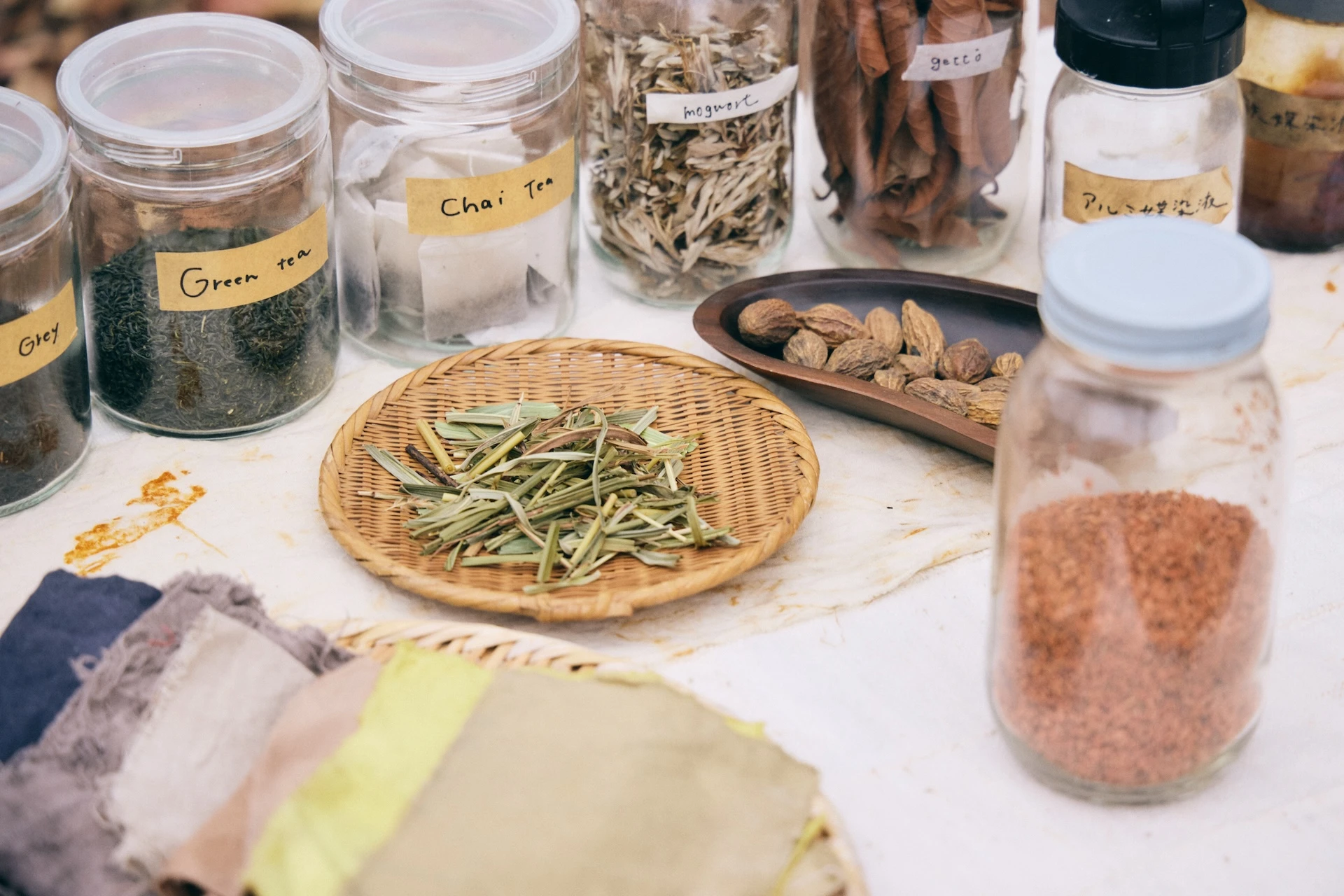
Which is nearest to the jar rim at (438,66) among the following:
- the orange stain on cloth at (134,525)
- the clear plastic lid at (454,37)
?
the clear plastic lid at (454,37)

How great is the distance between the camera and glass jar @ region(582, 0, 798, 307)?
962 mm

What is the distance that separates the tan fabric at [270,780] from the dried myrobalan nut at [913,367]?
17.8 inches

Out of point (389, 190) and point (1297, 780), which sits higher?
point (389, 190)

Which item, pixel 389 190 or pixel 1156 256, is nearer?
pixel 1156 256

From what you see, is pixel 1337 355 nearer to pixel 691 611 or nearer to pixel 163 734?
pixel 691 611

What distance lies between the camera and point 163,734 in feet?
2.04

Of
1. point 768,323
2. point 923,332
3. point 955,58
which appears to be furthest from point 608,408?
point 955,58

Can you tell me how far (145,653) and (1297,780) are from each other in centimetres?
54

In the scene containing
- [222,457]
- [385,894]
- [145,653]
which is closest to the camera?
[385,894]

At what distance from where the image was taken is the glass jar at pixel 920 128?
99 cm

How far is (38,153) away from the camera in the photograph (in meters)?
0.82

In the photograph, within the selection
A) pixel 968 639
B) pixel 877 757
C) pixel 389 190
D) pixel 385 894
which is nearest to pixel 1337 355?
pixel 968 639

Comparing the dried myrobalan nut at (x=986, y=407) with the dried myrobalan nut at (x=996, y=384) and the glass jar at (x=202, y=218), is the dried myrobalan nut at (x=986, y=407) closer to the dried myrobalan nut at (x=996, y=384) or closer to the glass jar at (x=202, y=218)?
the dried myrobalan nut at (x=996, y=384)

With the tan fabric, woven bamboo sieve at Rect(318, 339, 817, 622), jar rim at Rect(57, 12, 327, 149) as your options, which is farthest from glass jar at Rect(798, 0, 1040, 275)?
the tan fabric
